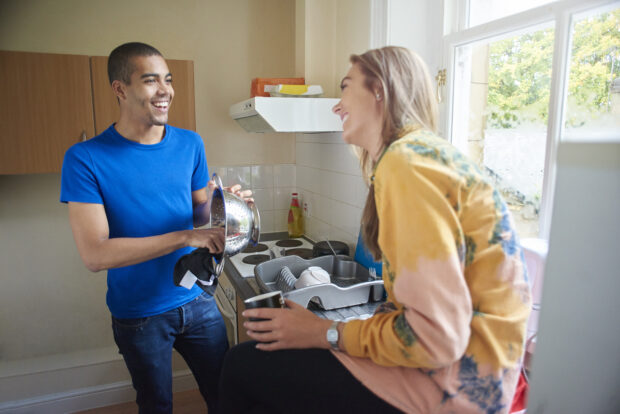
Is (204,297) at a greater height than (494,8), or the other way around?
(494,8)

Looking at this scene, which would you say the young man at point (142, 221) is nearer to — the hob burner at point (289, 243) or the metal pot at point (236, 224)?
the metal pot at point (236, 224)

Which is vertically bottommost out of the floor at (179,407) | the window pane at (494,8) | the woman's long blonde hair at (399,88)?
the floor at (179,407)

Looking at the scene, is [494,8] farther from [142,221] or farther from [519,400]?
[142,221]

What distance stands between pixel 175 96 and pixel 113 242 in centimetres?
111

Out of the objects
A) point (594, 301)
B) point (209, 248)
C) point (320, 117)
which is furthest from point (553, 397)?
point (320, 117)

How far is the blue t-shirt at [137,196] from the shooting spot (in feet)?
4.01

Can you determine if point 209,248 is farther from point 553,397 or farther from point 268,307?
point 553,397

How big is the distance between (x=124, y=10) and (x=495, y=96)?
1969mm

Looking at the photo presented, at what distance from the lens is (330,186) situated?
221 centimetres

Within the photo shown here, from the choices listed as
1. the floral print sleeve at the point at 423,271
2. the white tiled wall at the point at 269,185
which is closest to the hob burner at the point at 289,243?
the white tiled wall at the point at 269,185

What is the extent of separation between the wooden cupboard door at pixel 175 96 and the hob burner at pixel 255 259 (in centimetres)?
73

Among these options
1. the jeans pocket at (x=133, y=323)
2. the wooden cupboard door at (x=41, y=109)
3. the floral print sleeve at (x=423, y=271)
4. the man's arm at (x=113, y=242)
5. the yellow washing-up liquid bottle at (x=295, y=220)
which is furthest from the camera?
the yellow washing-up liquid bottle at (x=295, y=220)

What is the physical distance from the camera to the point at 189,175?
1.44 m

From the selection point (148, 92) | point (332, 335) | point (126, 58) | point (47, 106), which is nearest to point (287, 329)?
point (332, 335)
